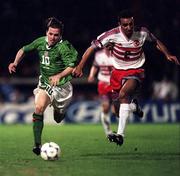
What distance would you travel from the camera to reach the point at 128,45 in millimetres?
10445

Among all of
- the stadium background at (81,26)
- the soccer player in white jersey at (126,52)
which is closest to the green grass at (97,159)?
the soccer player in white jersey at (126,52)

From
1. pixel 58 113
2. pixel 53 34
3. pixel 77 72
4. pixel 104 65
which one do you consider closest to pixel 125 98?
pixel 58 113

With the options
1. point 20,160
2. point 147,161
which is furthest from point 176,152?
point 20,160

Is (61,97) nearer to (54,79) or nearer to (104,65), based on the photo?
(54,79)

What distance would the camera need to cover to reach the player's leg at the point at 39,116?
9.21 m

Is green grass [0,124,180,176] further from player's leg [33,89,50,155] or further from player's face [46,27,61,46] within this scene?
player's face [46,27,61,46]

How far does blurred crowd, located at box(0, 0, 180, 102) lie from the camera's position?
22.6 metres

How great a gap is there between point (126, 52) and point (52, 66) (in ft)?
4.28

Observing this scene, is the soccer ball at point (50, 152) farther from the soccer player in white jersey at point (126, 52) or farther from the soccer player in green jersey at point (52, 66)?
the soccer player in white jersey at point (126, 52)

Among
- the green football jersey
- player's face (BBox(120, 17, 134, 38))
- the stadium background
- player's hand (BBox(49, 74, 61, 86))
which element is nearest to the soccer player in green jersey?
the green football jersey

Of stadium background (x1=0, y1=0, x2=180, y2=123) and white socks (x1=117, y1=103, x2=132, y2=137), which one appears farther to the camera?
stadium background (x1=0, y1=0, x2=180, y2=123)

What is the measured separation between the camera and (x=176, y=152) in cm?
1013

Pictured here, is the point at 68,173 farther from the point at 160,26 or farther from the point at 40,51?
the point at 160,26

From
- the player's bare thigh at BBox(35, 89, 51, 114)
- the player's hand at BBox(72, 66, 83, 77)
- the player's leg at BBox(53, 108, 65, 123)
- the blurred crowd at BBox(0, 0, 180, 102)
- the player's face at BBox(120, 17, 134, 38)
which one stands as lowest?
the player's leg at BBox(53, 108, 65, 123)
